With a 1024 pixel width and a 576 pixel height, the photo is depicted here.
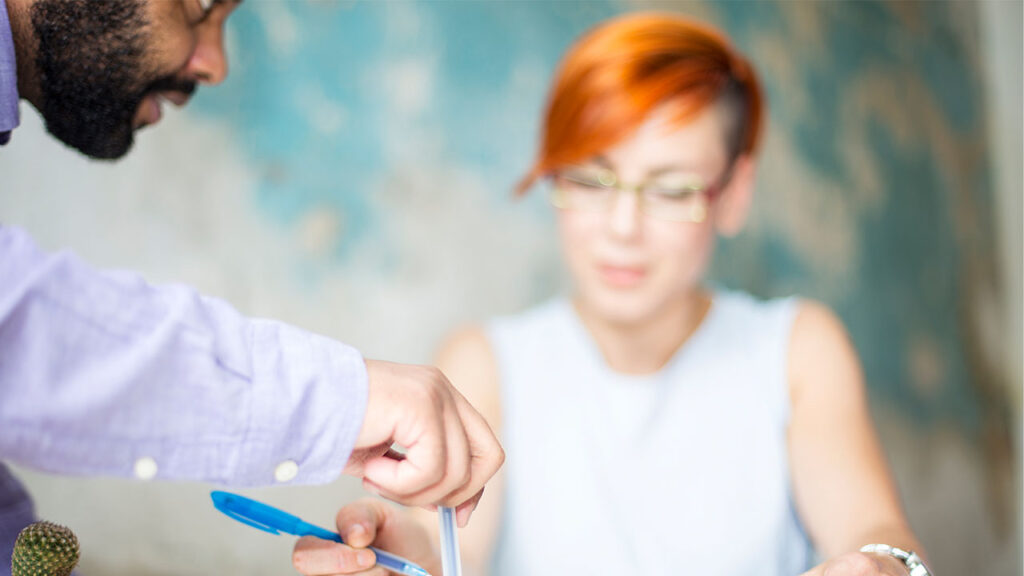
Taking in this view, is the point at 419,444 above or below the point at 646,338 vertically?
above

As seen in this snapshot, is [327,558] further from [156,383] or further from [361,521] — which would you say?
[156,383]

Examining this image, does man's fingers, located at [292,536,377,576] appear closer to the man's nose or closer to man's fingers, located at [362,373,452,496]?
man's fingers, located at [362,373,452,496]

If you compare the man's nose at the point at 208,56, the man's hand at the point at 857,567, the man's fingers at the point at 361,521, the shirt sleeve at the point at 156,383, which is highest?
the man's nose at the point at 208,56

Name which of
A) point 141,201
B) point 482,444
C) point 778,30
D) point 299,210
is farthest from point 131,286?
point 778,30

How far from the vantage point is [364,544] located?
552 millimetres

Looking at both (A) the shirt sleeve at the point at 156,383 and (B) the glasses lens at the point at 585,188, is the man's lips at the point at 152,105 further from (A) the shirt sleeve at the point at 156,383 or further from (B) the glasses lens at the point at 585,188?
(B) the glasses lens at the point at 585,188

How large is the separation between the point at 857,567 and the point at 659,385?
1.54 ft

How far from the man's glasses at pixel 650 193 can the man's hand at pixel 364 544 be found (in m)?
0.49

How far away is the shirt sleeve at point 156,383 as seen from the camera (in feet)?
1.24

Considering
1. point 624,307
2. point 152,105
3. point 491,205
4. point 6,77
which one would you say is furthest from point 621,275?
point 6,77

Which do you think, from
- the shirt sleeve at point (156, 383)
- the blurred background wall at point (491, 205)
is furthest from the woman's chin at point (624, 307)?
the shirt sleeve at point (156, 383)

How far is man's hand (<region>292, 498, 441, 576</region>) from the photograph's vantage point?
535 millimetres

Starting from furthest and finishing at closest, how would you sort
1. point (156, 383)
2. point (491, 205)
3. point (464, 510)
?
point (491, 205) → point (464, 510) → point (156, 383)

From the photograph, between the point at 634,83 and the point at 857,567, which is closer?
the point at 857,567
